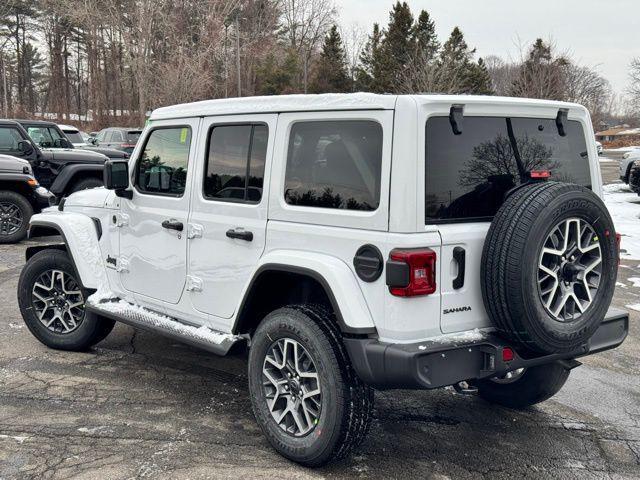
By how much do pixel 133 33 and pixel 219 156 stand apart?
3686 centimetres

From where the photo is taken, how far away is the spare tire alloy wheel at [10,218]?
10.9 m

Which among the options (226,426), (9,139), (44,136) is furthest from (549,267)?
(44,136)

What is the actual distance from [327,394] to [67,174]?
9.68 m

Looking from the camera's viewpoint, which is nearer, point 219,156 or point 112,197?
point 219,156

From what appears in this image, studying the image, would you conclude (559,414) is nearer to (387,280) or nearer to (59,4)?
(387,280)

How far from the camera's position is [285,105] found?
369 centimetres

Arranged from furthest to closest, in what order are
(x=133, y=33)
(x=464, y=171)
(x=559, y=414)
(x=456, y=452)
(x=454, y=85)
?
(x=133, y=33) < (x=454, y=85) < (x=559, y=414) < (x=456, y=452) < (x=464, y=171)

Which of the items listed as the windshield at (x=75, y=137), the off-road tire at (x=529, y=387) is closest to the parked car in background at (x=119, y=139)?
the windshield at (x=75, y=137)

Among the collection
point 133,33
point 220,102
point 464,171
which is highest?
point 133,33

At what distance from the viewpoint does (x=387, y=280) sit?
3.10 meters

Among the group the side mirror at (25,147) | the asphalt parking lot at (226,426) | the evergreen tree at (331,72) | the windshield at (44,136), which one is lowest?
the asphalt parking lot at (226,426)

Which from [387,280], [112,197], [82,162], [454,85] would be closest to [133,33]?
[454,85]

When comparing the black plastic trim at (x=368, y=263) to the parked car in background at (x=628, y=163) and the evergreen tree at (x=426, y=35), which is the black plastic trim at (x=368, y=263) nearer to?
the parked car in background at (x=628, y=163)

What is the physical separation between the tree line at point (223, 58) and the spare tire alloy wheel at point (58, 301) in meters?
24.9
